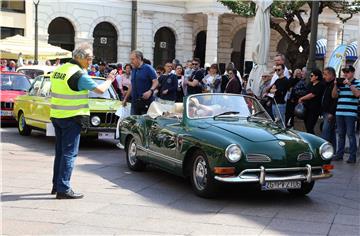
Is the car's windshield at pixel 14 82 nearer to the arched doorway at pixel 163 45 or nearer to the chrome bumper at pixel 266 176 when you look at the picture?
the chrome bumper at pixel 266 176

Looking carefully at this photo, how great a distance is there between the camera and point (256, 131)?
721cm

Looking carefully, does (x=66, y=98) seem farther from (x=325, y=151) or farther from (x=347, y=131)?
(x=347, y=131)

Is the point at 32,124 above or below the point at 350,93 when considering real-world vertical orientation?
below

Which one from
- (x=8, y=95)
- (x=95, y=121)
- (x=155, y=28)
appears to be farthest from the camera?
(x=155, y=28)

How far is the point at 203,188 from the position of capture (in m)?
7.11

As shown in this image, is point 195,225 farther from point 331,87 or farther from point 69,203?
point 331,87

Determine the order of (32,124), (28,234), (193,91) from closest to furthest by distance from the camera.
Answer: (28,234) → (32,124) → (193,91)

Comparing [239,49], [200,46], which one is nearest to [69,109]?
[200,46]

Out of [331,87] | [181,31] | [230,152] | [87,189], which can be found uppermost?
[181,31]

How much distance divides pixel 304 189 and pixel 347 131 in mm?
3501

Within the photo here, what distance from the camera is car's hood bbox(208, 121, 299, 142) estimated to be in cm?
700

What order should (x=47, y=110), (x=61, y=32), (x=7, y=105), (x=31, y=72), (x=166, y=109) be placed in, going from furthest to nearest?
(x=61, y=32)
(x=31, y=72)
(x=7, y=105)
(x=47, y=110)
(x=166, y=109)

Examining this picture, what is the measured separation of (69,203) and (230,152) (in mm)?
2037

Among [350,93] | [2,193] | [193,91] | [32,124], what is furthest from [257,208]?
[193,91]
